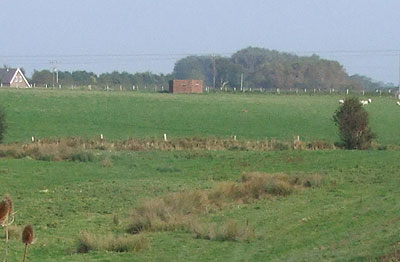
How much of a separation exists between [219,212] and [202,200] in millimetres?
872

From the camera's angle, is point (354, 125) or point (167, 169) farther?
point (354, 125)

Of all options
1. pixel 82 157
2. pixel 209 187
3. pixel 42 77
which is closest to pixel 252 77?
pixel 42 77

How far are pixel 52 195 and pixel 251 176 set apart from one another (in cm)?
623

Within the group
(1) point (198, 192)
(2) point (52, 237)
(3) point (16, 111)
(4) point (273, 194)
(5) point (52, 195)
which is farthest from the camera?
(3) point (16, 111)

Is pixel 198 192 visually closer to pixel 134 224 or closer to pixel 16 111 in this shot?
pixel 134 224

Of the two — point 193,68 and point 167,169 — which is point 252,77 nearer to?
point 193,68

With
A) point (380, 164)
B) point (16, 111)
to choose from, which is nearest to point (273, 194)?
point (380, 164)

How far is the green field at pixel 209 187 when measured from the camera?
15641 millimetres

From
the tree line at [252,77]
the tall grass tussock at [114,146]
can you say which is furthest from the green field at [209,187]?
the tree line at [252,77]

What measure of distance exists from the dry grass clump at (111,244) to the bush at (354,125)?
29251 millimetres

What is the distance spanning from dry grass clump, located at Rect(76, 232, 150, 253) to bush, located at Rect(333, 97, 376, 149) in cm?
2925

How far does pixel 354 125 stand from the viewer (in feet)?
146

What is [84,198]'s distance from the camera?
25703mm

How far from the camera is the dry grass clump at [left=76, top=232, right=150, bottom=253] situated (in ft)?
52.5
